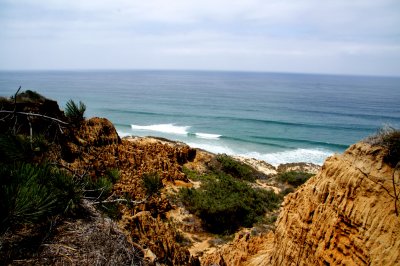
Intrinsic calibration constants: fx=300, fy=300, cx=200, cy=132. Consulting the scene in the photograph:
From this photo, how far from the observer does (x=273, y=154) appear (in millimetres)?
41406

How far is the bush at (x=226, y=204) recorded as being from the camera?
1664cm

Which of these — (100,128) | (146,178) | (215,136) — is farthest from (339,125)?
(146,178)

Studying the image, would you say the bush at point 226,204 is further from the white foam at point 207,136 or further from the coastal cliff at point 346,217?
the white foam at point 207,136

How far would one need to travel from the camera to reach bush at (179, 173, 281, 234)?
16641 millimetres

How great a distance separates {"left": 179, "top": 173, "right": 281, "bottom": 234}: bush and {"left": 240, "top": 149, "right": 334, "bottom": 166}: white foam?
1849cm

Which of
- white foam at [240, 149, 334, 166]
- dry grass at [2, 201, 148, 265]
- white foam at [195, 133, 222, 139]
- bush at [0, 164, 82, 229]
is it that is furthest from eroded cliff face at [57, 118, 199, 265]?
white foam at [195, 133, 222, 139]

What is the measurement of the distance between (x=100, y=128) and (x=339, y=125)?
151ft

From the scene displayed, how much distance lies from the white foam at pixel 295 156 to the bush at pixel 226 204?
18495mm

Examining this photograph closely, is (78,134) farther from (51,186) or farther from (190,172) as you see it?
(51,186)

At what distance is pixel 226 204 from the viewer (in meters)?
17.5

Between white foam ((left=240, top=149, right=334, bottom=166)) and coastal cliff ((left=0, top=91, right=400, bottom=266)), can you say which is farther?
white foam ((left=240, top=149, right=334, bottom=166))

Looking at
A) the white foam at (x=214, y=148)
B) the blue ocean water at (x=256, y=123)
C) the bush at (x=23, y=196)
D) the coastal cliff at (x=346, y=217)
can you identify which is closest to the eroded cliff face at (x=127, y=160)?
the coastal cliff at (x=346, y=217)

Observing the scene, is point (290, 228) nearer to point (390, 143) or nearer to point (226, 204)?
point (390, 143)

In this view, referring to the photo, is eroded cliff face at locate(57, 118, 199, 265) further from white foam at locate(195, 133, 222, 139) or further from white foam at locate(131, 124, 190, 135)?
white foam at locate(131, 124, 190, 135)
